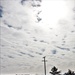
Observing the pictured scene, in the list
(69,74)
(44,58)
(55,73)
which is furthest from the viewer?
(55,73)

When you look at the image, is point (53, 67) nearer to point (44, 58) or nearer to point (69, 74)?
point (69, 74)

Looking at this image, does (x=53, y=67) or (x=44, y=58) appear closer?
(x=44, y=58)

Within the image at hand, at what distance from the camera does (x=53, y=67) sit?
67.2m

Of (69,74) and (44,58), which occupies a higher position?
(44,58)

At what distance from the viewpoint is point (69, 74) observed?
57062mm

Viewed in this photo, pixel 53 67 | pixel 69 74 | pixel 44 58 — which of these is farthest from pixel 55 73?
pixel 44 58

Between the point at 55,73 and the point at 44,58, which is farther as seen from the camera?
the point at 55,73

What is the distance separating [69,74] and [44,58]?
33.9 feet

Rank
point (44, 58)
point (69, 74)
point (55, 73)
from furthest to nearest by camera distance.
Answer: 1. point (55, 73)
2. point (69, 74)
3. point (44, 58)

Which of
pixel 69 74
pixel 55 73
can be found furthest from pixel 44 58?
pixel 55 73

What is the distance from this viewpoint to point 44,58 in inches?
2098

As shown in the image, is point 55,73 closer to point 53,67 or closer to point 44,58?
point 53,67

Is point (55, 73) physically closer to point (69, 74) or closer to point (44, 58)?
point (69, 74)

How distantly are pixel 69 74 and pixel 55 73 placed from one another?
9.64m
